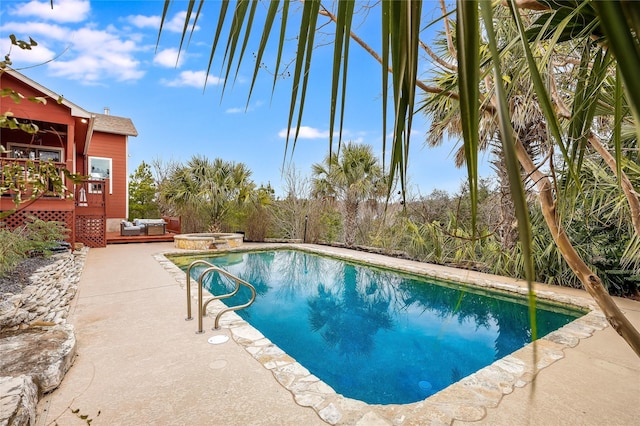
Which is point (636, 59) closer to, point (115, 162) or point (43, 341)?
point (43, 341)

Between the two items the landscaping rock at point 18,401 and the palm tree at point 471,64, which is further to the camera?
the landscaping rock at point 18,401

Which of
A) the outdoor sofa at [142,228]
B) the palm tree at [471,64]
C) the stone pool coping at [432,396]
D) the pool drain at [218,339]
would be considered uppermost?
the palm tree at [471,64]

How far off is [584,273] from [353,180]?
10484mm

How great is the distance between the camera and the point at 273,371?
2.84m

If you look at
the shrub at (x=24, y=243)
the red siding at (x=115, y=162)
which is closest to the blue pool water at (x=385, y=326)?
the shrub at (x=24, y=243)

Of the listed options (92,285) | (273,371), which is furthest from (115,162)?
(273,371)

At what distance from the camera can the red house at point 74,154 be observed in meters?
8.08

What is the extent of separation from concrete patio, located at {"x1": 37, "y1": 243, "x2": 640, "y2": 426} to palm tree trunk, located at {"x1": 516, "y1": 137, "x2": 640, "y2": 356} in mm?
784

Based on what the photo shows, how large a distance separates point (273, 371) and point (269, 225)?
1048 cm

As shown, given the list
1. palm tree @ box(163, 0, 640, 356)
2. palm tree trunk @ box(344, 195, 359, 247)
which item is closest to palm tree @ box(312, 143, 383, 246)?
palm tree trunk @ box(344, 195, 359, 247)

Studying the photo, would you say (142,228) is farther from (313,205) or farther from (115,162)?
(313,205)

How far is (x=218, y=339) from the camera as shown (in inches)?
137

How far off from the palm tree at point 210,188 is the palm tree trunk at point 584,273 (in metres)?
11.5

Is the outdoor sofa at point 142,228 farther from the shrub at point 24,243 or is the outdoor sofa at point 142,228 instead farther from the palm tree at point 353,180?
the palm tree at point 353,180
